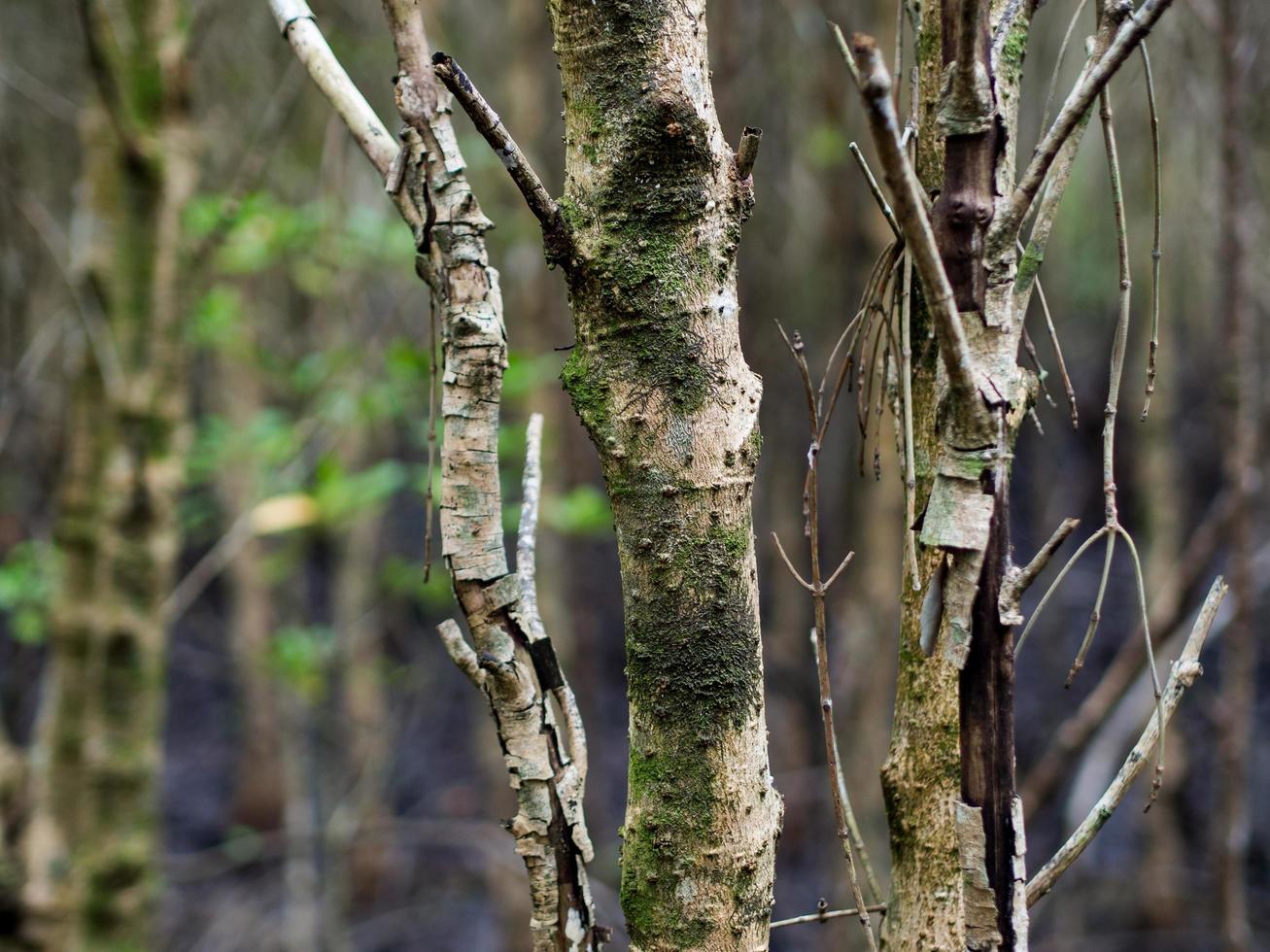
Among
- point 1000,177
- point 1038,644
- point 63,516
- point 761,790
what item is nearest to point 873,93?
point 1000,177

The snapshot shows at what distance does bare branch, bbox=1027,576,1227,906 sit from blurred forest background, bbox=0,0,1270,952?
6.12 ft

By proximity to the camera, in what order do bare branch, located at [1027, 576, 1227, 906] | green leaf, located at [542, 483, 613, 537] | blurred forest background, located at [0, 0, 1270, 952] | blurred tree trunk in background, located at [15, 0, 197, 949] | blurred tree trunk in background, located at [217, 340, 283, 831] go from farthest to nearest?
blurred tree trunk in background, located at [217, 340, 283, 831], green leaf, located at [542, 483, 613, 537], blurred forest background, located at [0, 0, 1270, 952], blurred tree trunk in background, located at [15, 0, 197, 949], bare branch, located at [1027, 576, 1227, 906]

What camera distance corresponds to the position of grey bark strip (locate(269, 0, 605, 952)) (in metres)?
0.86

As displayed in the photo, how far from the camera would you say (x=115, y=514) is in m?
2.24

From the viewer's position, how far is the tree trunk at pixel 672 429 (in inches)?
33.3

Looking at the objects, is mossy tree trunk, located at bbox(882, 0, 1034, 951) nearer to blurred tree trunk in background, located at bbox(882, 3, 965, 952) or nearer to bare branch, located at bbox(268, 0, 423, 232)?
blurred tree trunk in background, located at bbox(882, 3, 965, 952)

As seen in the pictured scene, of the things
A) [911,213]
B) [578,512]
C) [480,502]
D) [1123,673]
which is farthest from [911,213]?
[578,512]

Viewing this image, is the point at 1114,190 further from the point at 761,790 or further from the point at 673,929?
the point at 673,929

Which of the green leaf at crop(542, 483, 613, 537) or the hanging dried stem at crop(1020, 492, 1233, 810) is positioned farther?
the green leaf at crop(542, 483, 613, 537)

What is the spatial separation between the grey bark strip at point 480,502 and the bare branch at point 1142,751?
1.36 ft

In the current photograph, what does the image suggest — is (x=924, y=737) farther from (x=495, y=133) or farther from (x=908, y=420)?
(x=495, y=133)

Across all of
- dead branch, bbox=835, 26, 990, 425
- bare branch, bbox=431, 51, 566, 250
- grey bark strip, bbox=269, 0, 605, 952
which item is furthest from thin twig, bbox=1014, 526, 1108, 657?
bare branch, bbox=431, 51, 566, 250

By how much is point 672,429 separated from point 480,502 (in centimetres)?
19

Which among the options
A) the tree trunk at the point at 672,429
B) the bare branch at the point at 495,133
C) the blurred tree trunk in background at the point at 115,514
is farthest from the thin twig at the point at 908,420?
the blurred tree trunk in background at the point at 115,514
